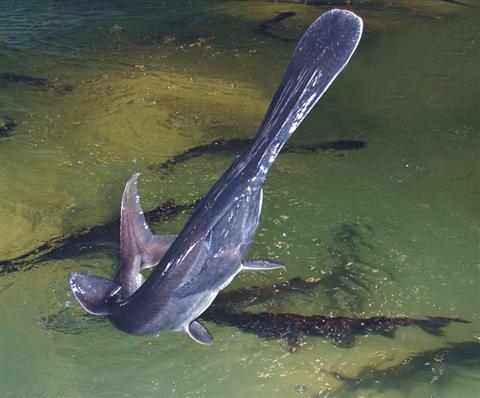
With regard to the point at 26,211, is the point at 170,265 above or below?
above

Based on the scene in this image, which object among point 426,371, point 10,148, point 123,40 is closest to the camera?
point 426,371

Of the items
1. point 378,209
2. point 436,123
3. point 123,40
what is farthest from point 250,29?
point 378,209

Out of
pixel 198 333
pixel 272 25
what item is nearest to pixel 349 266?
pixel 198 333

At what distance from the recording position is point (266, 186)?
104 inches

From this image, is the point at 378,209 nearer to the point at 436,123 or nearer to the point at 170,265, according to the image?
the point at 436,123

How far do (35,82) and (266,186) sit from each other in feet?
4.08

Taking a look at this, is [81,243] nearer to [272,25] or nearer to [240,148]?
[240,148]

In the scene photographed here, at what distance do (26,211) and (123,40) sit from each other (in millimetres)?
1385

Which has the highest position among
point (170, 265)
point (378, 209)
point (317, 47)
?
point (317, 47)

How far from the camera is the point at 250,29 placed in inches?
149

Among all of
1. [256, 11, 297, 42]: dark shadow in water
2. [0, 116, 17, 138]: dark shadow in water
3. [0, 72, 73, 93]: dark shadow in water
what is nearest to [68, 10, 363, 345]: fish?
[0, 116, 17, 138]: dark shadow in water

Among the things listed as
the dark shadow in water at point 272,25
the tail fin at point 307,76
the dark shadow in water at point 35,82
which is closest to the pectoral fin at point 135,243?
the tail fin at point 307,76

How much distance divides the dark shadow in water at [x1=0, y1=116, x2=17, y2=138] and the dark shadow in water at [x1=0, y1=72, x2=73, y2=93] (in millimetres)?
266

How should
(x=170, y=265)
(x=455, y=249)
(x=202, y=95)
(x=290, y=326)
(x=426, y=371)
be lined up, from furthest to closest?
1. (x=202, y=95)
2. (x=455, y=249)
3. (x=290, y=326)
4. (x=426, y=371)
5. (x=170, y=265)
